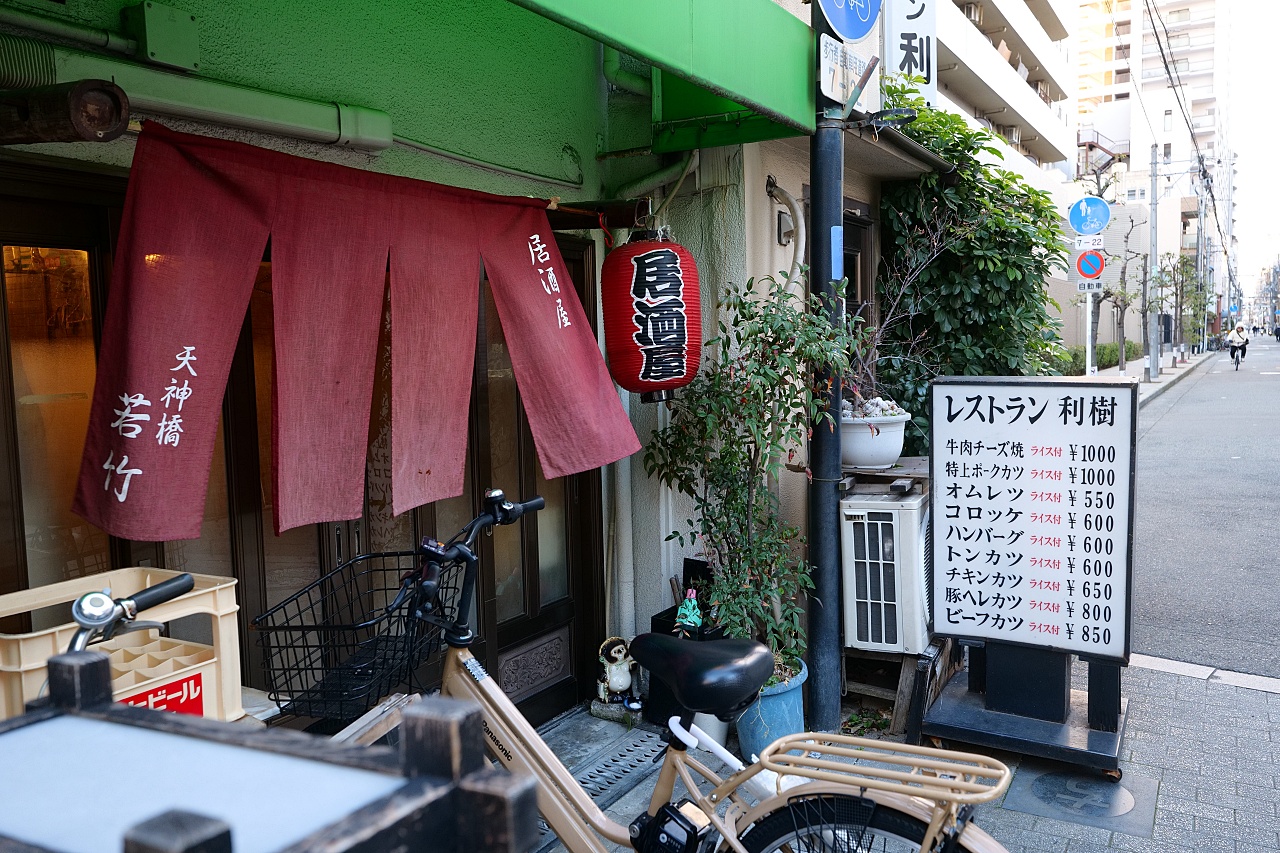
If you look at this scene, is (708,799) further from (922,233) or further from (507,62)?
(922,233)

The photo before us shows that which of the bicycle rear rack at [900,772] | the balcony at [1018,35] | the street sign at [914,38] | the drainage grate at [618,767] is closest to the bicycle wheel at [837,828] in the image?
the bicycle rear rack at [900,772]

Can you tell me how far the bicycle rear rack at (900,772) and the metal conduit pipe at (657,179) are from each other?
4.11m

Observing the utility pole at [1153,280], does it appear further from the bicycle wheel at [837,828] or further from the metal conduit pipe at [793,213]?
the bicycle wheel at [837,828]

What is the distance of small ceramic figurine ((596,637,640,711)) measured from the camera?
6254 millimetres

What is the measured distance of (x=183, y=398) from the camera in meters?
3.41

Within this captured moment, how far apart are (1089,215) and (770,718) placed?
1131 centimetres

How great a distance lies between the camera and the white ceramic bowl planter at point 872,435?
6566 millimetres

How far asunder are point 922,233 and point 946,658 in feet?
14.1

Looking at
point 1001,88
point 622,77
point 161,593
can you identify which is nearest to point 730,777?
point 161,593

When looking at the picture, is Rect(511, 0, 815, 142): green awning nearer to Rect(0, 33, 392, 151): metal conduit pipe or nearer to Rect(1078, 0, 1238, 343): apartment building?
Rect(0, 33, 392, 151): metal conduit pipe

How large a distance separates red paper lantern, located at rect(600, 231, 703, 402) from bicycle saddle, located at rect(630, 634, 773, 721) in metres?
2.40

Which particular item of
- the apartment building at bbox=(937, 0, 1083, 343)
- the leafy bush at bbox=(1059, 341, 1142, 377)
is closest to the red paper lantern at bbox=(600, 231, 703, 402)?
the apartment building at bbox=(937, 0, 1083, 343)

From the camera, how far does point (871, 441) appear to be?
658 centimetres

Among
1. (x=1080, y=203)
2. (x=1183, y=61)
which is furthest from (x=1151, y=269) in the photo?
(x=1183, y=61)
